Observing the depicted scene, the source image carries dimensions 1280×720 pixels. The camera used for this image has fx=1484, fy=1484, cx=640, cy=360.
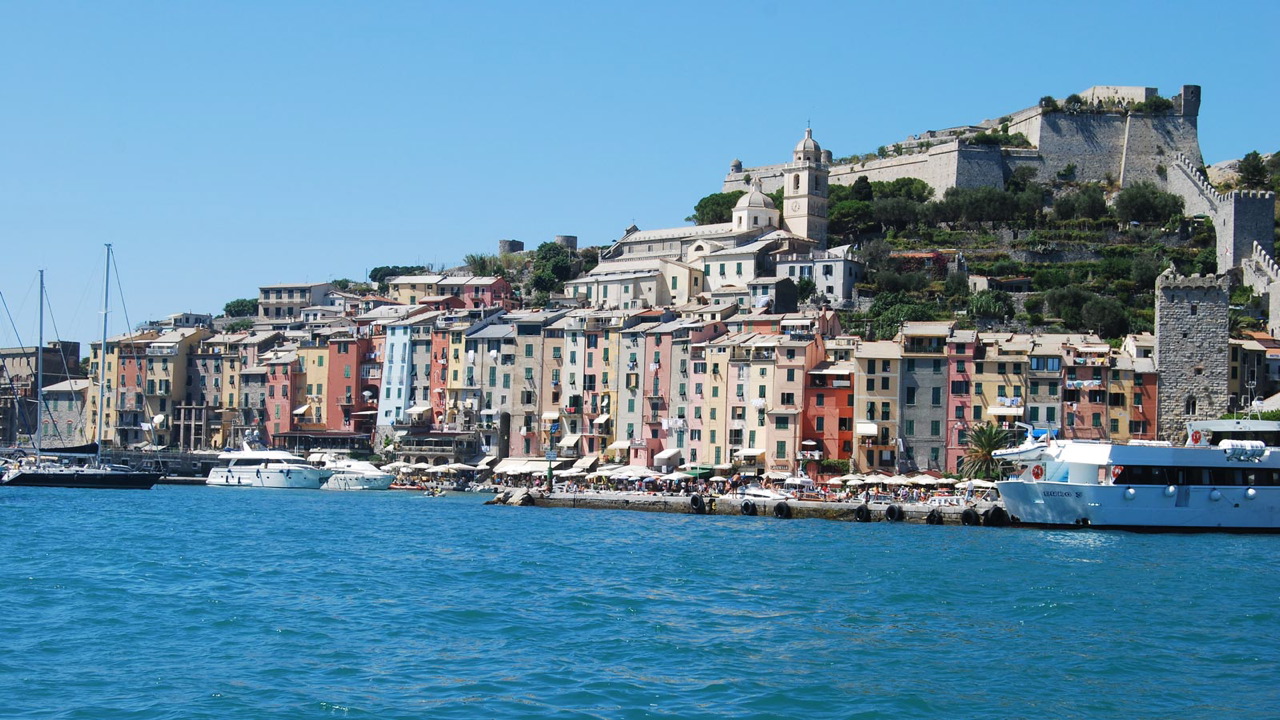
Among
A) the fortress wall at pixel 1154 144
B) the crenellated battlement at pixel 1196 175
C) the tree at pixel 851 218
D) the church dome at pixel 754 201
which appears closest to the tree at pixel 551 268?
the church dome at pixel 754 201

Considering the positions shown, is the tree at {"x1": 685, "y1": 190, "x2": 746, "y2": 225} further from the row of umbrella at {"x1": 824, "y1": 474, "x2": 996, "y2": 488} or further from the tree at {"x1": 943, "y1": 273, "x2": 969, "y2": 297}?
the row of umbrella at {"x1": 824, "y1": 474, "x2": 996, "y2": 488}

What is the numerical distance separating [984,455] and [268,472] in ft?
135

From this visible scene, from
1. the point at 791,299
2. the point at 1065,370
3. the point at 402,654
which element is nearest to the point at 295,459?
the point at 791,299

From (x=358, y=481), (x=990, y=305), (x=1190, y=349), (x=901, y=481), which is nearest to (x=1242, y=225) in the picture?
(x=990, y=305)

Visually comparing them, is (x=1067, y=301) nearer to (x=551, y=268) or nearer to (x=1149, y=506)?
(x=1149, y=506)

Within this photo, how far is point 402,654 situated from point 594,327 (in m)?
58.5

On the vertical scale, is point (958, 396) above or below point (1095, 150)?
below

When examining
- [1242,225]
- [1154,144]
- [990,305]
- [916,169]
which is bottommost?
[990,305]

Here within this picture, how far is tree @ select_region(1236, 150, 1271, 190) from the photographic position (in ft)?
330

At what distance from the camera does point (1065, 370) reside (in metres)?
67.2

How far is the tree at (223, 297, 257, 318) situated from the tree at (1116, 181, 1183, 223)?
7469 cm

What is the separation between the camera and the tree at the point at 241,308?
437 ft

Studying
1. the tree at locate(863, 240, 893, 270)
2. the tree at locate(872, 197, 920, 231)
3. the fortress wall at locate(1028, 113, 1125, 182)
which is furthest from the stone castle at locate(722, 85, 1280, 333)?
the tree at locate(863, 240, 893, 270)

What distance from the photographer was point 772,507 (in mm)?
60812
